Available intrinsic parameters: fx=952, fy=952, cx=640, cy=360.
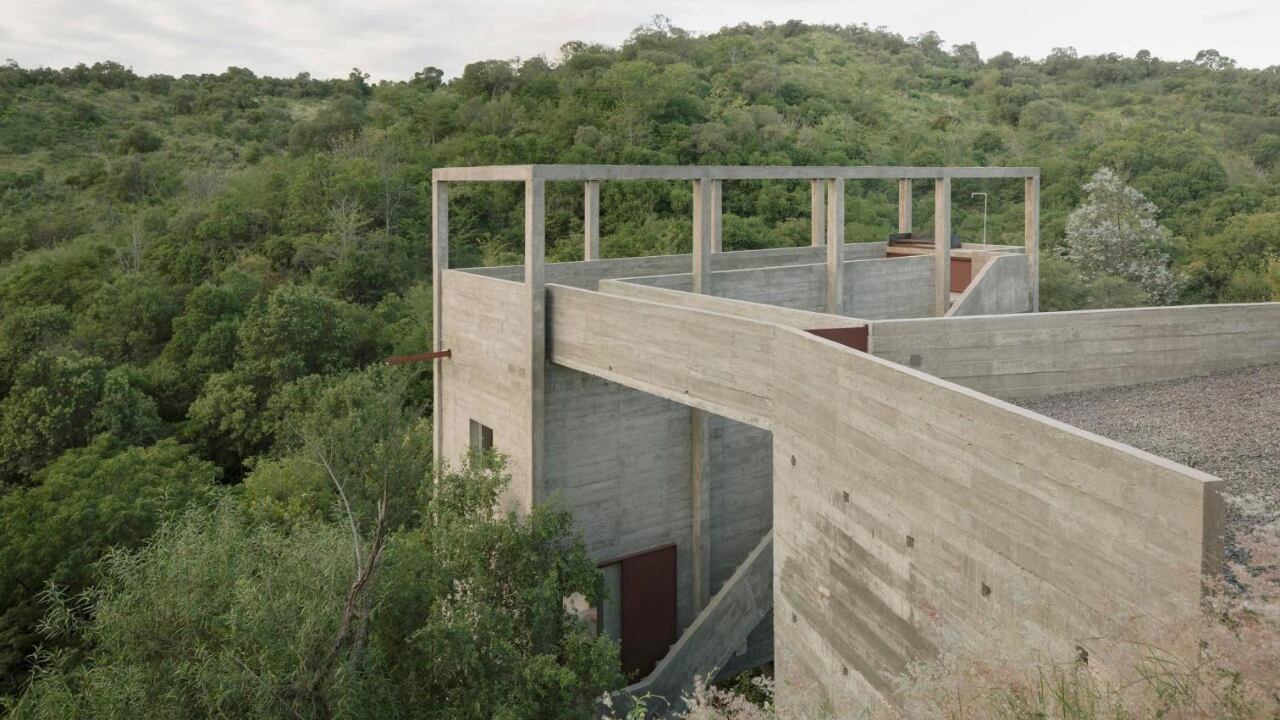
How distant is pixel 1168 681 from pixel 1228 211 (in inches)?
1512

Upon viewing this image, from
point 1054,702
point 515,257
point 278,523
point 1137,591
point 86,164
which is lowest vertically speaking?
Result: point 278,523

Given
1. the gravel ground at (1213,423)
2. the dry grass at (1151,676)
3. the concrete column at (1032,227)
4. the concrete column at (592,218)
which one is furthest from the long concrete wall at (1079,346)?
the concrete column at (1032,227)

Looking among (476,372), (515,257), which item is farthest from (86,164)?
(476,372)

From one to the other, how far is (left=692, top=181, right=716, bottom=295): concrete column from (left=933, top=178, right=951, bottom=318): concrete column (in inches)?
183

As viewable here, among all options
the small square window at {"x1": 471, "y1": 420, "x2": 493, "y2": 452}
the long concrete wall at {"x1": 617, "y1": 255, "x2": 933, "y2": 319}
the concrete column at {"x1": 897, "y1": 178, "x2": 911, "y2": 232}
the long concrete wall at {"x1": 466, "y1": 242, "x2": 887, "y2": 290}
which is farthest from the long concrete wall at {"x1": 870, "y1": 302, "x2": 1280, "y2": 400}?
the concrete column at {"x1": 897, "y1": 178, "x2": 911, "y2": 232}

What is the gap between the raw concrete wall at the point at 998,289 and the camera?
14898 millimetres

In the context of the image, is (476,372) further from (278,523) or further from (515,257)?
(515,257)

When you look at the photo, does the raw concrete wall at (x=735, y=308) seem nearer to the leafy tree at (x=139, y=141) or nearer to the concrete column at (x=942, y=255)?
the concrete column at (x=942, y=255)

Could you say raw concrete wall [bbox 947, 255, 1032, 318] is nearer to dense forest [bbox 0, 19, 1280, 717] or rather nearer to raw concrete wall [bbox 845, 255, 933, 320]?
raw concrete wall [bbox 845, 255, 933, 320]

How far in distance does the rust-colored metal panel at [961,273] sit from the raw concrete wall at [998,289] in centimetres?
17

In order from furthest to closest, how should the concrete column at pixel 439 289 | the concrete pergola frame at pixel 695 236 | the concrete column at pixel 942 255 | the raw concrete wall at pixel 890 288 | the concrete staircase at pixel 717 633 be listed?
1. the concrete column at pixel 942 255
2. the raw concrete wall at pixel 890 288
3. the concrete column at pixel 439 289
4. the concrete staircase at pixel 717 633
5. the concrete pergola frame at pixel 695 236

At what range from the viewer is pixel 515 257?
110 ft

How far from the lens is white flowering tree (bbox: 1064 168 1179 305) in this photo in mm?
29891

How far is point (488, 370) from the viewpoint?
41.4ft
